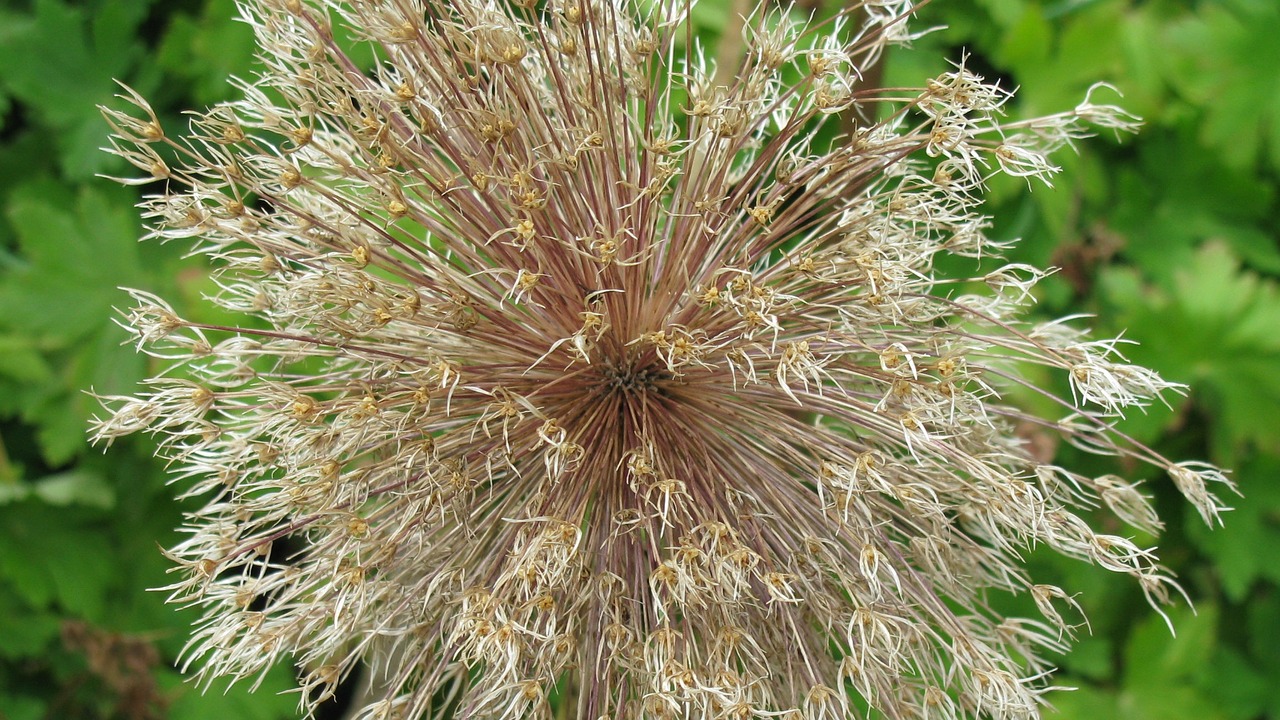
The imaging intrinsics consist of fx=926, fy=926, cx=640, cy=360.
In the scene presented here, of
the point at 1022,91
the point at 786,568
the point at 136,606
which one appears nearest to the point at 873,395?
the point at 786,568

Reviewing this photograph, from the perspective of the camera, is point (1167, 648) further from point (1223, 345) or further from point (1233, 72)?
point (1233, 72)

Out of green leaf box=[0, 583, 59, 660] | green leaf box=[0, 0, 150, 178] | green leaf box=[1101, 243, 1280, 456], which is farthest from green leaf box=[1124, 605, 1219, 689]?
green leaf box=[0, 0, 150, 178]

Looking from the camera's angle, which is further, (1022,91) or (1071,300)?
(1071,300)

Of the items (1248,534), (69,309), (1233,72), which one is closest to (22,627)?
(69,309)

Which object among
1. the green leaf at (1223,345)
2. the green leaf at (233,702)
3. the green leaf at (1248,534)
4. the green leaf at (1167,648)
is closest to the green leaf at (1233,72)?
the green leaf at (1223,345)

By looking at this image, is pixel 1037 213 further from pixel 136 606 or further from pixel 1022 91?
pixel 136 606

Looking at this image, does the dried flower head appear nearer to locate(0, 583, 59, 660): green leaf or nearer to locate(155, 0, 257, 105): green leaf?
locate(155, 0, 257, 105): green leaf
